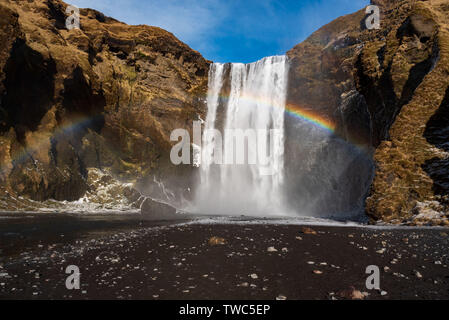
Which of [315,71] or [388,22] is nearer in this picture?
[388,22]

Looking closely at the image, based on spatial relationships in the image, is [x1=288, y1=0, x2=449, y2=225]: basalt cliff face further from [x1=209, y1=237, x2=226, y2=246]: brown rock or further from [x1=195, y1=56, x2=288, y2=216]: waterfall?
[x1=195, y1=56, x2=288, y2=216]: waterfall

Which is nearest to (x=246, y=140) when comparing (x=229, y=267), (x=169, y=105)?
(x=169, y=105)

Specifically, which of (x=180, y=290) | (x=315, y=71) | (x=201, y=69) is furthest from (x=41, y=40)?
(x=180, y=290)

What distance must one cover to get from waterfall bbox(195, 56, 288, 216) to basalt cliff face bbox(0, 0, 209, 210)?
12.9 feet

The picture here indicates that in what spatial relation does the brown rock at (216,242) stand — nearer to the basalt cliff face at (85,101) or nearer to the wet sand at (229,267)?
the wet sand at (229,267)

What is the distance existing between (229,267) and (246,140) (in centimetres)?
3660

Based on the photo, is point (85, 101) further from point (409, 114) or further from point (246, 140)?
point (409, 114)

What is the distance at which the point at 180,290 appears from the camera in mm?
4754

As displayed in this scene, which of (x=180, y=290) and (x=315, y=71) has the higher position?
(x=315, y=71)

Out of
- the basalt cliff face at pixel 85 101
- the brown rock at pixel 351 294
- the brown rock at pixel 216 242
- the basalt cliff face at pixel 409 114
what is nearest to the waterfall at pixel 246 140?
the basalt cliff face at pixel 85 101

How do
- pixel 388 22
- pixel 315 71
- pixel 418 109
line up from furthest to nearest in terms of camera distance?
1. pixel 315 71
2. pixel 388 22
3. pixel 418 109

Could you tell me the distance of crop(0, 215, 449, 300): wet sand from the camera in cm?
467

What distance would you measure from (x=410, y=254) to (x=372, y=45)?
21130mm
